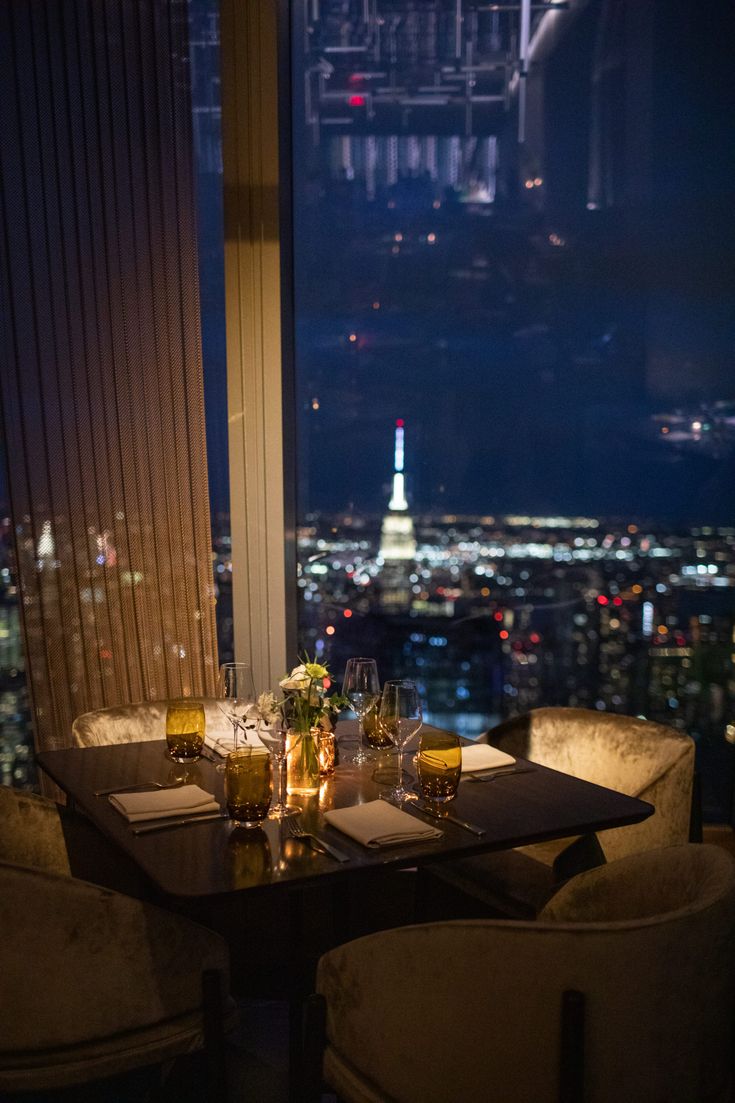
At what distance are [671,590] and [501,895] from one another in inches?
63.6

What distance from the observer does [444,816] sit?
1.99 metres

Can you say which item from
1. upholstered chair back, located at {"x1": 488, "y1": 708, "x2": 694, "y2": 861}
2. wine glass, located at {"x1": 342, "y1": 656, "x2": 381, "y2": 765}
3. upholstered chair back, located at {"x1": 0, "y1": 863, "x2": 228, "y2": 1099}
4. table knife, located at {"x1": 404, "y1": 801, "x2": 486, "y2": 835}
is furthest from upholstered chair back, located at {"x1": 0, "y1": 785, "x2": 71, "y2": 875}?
upholstered chair back, located at {"x1": 488, "y1": 708, "x2": 694, "y2": 861}

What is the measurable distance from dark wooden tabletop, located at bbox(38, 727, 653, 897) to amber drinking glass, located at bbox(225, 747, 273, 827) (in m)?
0.03

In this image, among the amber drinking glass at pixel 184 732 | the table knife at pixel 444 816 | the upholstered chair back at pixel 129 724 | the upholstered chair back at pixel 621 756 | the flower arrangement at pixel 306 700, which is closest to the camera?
the table knife at pixel 444 816

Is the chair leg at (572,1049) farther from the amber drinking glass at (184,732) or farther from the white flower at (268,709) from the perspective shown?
the amber drinking glass at (184,732)

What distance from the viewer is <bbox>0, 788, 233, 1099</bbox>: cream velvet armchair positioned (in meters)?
1.69

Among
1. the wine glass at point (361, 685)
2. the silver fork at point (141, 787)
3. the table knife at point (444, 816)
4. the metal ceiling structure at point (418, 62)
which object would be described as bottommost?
the silver fork at point (141, 787)

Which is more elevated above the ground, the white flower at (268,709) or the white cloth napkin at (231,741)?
the white flower at (268,709)

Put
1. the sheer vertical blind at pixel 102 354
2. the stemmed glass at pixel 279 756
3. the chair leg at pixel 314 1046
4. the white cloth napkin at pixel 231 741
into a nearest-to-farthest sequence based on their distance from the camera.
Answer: the chair leg at pixel 314 1046
the stemmed glass at pixel 279 756
the white cloth napkin at pixel 231 741
the sheer vertical blind at pixel 102 354

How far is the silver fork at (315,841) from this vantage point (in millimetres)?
1767

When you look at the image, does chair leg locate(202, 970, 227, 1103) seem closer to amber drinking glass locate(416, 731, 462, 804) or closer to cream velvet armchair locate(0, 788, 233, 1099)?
cream velvet armchair locate(0, 788, 233, 1099)

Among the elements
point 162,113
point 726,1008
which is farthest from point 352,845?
point 162,113

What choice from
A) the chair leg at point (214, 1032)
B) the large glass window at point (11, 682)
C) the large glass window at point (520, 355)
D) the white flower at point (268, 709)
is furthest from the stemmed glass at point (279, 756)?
the large glass window at point (520, 355)

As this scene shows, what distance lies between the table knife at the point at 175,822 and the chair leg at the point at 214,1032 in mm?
325
